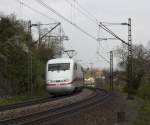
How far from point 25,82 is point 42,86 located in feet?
17.5

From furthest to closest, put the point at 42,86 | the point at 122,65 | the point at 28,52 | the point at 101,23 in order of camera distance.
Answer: the point at 122,65 < the point at 42,86 < the point at 28,52 < the point at 101,23

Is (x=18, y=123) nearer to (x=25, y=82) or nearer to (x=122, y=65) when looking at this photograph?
(x=25, y=82)

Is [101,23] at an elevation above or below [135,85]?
above

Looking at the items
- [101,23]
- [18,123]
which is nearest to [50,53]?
[101,23]

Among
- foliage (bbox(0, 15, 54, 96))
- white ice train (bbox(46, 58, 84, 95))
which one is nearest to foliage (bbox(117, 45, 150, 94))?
foliage (bbox(0, 15, 54, 96))

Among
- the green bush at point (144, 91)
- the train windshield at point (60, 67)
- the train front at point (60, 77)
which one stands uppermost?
the train windshield at point (60, 67)

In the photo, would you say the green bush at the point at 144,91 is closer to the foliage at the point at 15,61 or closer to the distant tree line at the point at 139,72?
the distant tree line at the point at 139,72

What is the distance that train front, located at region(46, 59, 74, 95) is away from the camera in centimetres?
3978

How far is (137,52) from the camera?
101 meters

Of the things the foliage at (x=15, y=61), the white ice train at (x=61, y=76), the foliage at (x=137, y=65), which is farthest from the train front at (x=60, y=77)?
the foliage at (x=137, y=65)

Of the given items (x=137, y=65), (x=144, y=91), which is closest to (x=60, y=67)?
(x=144, y=91)

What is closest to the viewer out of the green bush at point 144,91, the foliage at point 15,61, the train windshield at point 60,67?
the train windshield at point 60,67

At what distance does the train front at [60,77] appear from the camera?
3978 cm

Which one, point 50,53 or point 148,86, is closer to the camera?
point 148,86
